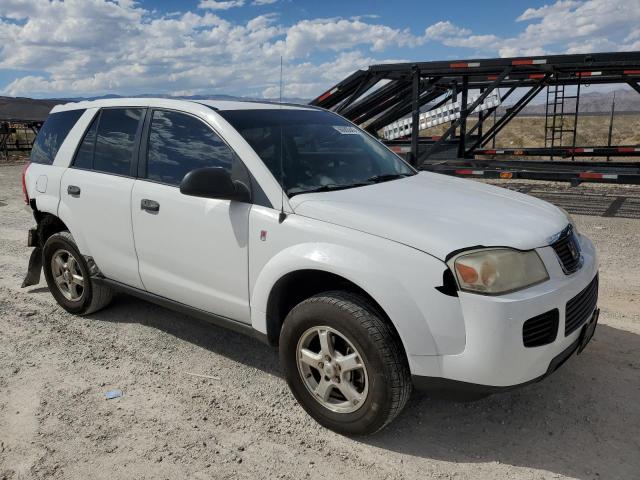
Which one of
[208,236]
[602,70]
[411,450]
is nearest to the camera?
[411,450]

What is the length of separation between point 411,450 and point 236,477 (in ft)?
2.94

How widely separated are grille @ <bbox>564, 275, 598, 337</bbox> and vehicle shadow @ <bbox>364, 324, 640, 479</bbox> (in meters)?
0.61

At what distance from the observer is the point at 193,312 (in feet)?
11.7

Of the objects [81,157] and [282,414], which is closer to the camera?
[282,414]

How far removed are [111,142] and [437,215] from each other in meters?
2.59

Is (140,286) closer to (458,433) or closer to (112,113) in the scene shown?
(112,113)

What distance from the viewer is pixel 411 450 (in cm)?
279

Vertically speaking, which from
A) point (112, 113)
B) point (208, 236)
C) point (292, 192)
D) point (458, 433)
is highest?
point (112, 113)

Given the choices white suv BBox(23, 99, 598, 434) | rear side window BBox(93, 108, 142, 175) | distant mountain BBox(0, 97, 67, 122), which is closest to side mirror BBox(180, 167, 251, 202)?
white suv BBox(23, 99, 598, 434)

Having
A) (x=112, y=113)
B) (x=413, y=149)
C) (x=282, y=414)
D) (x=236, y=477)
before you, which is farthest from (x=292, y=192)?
(x=413, y=149)

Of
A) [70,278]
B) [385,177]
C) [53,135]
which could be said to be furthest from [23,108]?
[385,177]

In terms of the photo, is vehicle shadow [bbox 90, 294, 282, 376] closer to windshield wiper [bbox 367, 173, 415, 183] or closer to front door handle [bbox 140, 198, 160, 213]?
front door handle [bbox 140, 198, 160, 213]

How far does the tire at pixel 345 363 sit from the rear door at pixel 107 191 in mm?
1541

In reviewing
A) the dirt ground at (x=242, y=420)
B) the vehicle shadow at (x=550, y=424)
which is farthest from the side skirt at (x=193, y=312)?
the vehicle shadow at (x=550, y=424)
